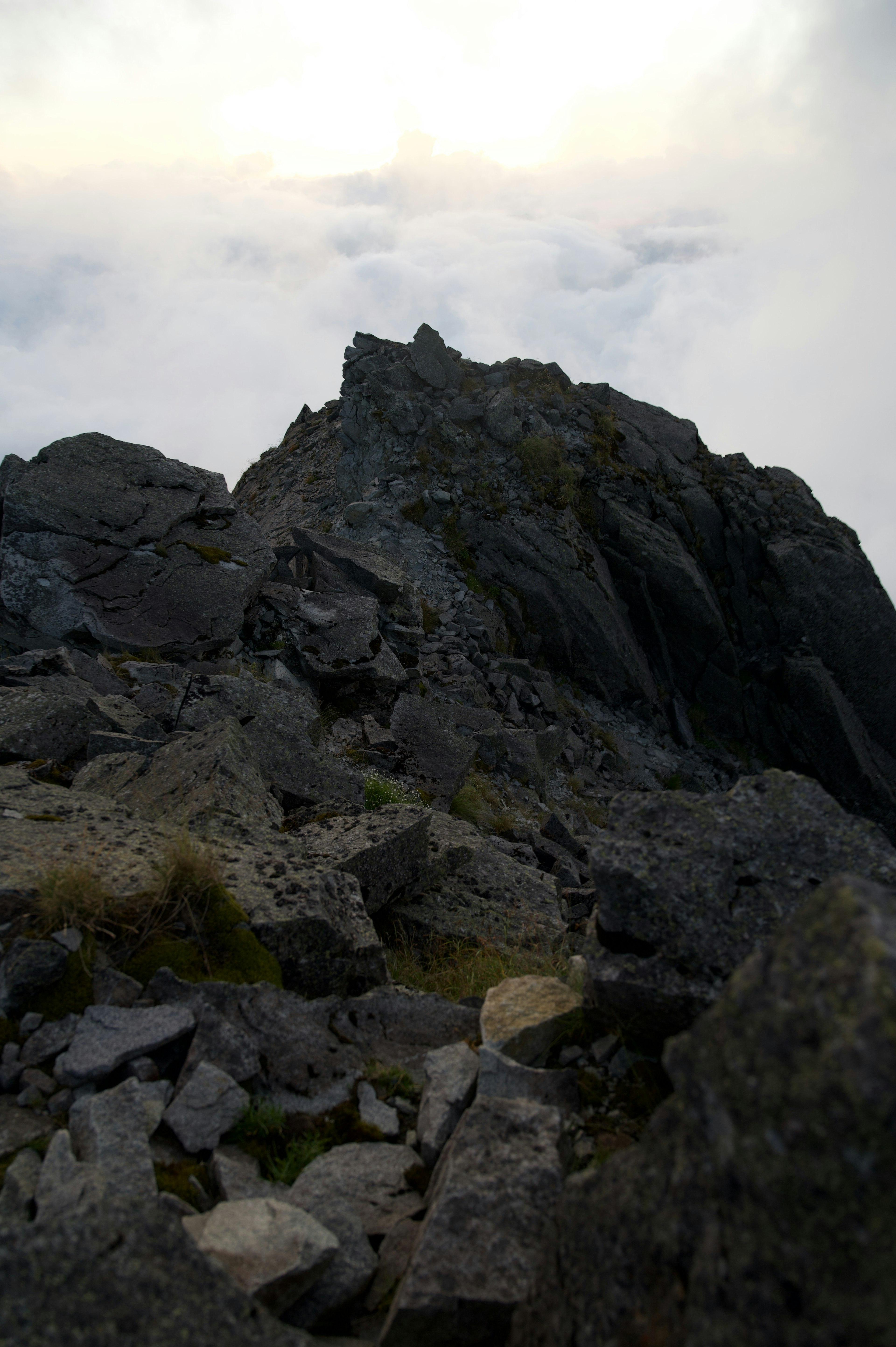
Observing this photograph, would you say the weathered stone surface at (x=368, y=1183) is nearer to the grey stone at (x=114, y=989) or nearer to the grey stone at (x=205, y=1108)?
the grey stone at (x=205, y=1108)

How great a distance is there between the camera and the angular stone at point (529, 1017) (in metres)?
3.22

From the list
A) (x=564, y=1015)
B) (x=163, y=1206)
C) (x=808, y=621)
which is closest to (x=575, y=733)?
(x=808, y=621)

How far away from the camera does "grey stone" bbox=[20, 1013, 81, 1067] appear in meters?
3.03

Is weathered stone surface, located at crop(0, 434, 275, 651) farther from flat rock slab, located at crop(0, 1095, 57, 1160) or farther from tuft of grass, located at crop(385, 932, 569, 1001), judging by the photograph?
flat rock slab, located at crop(0, 1095, 57, 1160)

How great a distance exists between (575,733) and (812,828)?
13.2m

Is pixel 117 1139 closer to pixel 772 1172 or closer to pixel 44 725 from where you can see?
pixel 772 1172

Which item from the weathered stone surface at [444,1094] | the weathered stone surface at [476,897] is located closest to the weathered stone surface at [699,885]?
the weathered stone surface at [444,1094]

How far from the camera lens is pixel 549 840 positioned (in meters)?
10.4

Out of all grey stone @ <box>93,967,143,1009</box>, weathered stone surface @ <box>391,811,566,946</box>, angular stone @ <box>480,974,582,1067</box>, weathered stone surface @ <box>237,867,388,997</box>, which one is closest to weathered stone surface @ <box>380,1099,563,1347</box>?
angular stone @ <box>480,974,582,1067</box>

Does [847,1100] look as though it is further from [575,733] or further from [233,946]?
[575,733]

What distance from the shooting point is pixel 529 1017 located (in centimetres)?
338

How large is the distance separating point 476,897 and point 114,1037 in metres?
4.20

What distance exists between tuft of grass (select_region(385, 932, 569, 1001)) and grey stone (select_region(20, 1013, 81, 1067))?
2.03 m

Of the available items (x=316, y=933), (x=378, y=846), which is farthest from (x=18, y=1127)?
(x=378, y=846)
